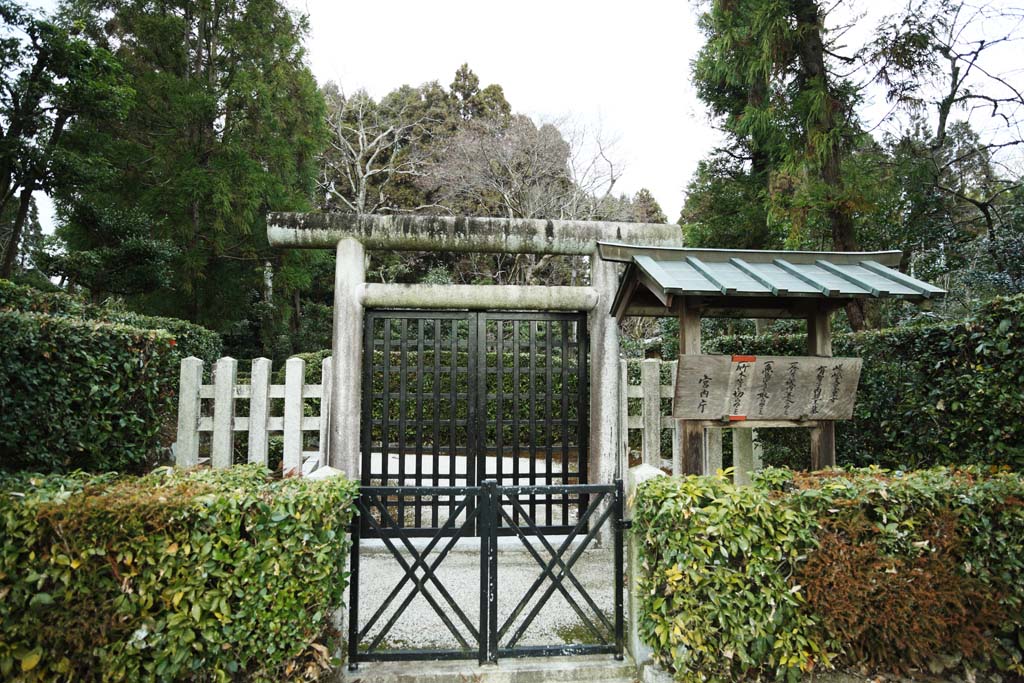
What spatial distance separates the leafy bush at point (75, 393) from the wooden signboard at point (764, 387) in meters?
4.84

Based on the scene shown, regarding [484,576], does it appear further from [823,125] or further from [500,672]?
[823,125]

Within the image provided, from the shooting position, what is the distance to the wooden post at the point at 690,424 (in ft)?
12.9

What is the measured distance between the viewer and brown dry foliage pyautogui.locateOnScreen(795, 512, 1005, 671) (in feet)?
9.16

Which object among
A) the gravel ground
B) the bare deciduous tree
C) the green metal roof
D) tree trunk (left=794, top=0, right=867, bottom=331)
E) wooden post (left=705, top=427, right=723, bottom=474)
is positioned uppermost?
the bare deciduous tree

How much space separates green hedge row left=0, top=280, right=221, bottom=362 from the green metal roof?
16.9 ft

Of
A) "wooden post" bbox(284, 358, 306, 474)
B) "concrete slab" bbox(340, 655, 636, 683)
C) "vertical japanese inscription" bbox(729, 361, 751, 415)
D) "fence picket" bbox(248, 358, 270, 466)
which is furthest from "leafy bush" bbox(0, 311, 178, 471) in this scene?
"vertical japanese inscription" bbox(729, 361, 751, 415)

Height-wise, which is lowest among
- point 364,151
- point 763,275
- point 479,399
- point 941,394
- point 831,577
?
point 831,577

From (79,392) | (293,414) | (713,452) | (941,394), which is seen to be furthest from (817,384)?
(79,392)

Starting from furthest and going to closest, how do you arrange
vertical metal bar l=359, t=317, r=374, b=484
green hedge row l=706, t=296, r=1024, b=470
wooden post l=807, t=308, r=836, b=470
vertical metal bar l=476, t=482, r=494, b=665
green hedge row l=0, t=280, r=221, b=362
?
green hedge row l=0, t=280, r=221, b=362 < vertical metal bar l=359, t=317, r=374, b=484 < wooden post l=807, t=308, r=836, b=470 < green hedge row l=706, t=296, r=1024, b=470 < vertical metal bar l=476, t=482, r=494, b=665

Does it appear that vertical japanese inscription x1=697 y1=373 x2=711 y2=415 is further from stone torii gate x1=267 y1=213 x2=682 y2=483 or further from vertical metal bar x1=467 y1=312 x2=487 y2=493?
vertical metal bar x1=467 y1=312 x2=487 y2=493

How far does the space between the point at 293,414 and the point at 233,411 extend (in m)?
0.59

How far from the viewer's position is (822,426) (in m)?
4.16

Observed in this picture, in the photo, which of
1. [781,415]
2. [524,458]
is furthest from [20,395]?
[524,458]

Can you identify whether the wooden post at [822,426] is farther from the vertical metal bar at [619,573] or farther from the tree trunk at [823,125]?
the tree trunk at [823,125]
